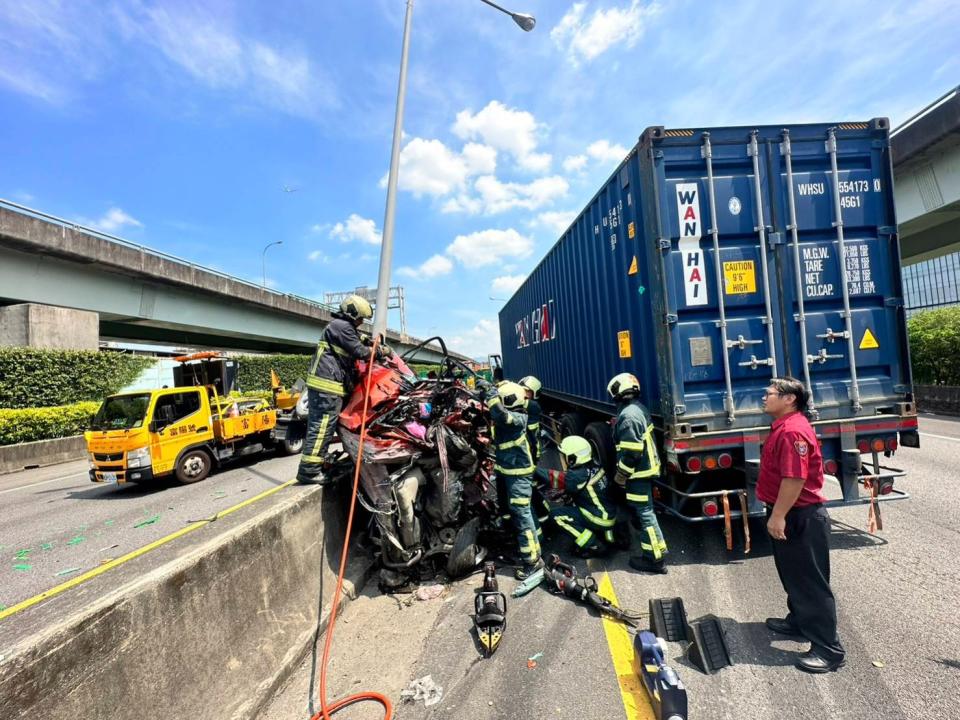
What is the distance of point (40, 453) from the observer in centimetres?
1135

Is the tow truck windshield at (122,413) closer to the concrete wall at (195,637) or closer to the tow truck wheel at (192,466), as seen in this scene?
the tow truck wheel at (192,466)

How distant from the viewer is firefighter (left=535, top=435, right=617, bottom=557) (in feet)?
13.8

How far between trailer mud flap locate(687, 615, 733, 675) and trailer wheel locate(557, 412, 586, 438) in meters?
4.10

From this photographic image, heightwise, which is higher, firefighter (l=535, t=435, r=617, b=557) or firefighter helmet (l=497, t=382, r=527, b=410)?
firefighter helmet (l=497, t=382, r=527, b=410)

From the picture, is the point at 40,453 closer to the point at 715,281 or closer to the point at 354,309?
the point at 354,309

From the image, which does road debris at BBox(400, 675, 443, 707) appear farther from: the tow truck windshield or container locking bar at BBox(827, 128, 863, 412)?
the tow truck windshield

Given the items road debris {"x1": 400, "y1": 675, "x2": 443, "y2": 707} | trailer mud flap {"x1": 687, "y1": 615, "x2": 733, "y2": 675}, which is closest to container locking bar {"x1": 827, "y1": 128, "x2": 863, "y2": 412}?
trailer mud flap {"x1": 687, "y1": 615, "x2": 733, "y2": 675}

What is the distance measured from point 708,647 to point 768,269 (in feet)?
10.1

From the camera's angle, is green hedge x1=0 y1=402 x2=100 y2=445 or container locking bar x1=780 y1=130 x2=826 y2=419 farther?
green hedge x1=0 y1=402 x2=100 y2=445

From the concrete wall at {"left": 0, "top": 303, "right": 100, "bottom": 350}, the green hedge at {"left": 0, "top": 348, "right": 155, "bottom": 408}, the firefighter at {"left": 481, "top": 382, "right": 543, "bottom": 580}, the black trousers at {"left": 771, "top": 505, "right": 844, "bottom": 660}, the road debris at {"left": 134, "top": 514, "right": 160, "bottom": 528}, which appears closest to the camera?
the black trousers at {"left": 771, "top": 505, "right": 844, "bottom": 660}

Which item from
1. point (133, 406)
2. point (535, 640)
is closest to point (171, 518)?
point (133, 406)

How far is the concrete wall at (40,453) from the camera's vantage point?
10664 millimetres

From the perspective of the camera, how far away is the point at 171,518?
241 inches

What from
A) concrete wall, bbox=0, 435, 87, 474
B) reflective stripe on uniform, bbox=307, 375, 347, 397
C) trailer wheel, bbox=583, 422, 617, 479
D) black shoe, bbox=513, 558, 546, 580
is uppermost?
reflective stripe on uniform, bbox=307, 375, 347, 397
